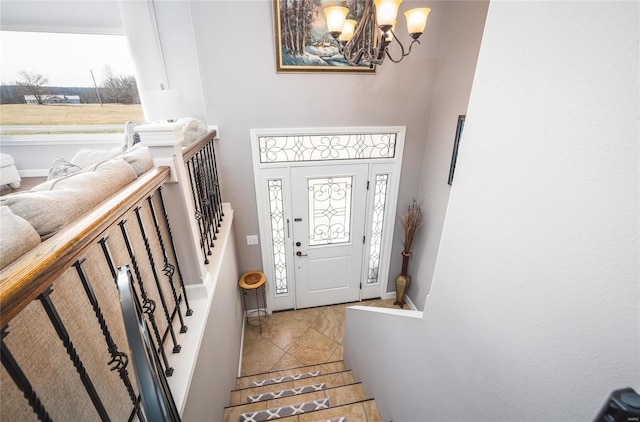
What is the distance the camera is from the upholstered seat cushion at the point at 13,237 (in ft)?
2.05

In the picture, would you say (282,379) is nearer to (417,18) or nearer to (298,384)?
(298,384)

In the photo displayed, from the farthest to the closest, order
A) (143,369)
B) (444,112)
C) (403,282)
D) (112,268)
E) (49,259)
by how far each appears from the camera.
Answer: (403,282)
(444,112)
(112,268)
(49,259)
(143,369)

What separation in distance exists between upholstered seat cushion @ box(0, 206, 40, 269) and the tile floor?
2.93m

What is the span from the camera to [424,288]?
344 centimetres

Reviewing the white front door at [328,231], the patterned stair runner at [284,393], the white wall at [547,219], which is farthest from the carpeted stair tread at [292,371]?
the white wall at [547,219]

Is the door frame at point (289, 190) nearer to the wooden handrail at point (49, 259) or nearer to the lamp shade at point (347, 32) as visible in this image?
the lamp shade at point (347, 32)

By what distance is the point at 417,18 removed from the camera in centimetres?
167

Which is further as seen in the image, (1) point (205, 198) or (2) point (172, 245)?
(1) point (205, 198)

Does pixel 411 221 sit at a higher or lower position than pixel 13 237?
lower

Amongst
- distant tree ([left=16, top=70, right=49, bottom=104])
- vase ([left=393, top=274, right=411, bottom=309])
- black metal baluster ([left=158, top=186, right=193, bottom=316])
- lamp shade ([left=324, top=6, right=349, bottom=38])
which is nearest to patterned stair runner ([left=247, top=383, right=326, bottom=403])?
black metal baluster ([left=158, top=186, right=193, bottom=316])

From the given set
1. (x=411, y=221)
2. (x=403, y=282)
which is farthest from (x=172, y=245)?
(x=403, y=282)

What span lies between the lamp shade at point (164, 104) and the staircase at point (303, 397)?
2392mm

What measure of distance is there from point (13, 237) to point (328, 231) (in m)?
2.94

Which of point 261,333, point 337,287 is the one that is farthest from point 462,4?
point 261,333
